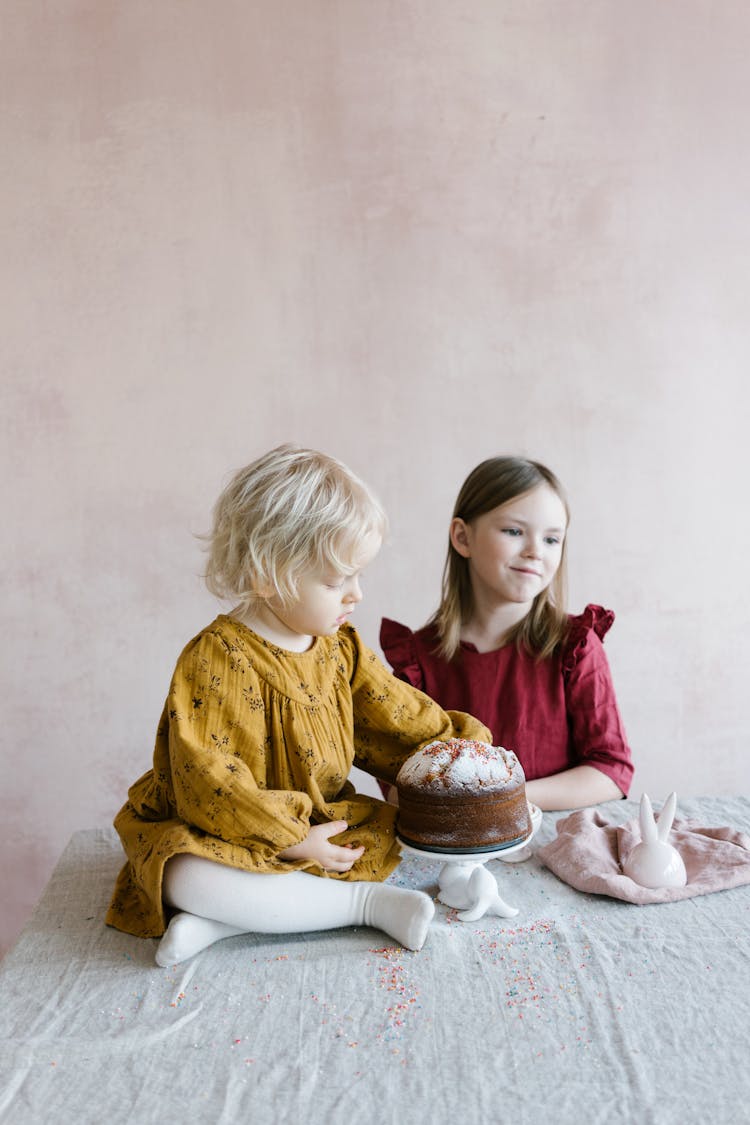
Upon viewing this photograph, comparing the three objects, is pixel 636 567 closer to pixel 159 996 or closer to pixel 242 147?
pixel 242 147

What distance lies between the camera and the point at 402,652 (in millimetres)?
1812

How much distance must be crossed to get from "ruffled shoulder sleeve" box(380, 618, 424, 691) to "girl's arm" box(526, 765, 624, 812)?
0.90 ft

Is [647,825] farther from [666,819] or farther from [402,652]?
[402,652]

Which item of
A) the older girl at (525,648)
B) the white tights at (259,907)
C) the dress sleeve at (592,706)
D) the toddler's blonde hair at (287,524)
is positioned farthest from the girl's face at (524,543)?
the white tights at (259,907)

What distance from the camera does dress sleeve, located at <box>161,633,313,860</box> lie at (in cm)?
117

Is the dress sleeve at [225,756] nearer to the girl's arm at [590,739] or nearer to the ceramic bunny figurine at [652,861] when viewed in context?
the ceramic bunny figurine at [652,861]

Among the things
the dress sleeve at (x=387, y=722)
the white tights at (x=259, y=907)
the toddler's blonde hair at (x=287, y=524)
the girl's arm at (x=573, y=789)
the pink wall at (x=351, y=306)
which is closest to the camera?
the white tights at (x=259, y=907)

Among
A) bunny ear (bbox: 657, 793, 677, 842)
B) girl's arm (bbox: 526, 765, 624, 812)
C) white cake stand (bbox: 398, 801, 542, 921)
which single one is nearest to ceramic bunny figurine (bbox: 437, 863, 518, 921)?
white cake stand (bbox: 398, 801, 542, 921)

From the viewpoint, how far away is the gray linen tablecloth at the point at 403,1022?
885mm

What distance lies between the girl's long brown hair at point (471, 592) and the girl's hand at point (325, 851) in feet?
1.82

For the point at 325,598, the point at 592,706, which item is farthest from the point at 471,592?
the point at 325,598

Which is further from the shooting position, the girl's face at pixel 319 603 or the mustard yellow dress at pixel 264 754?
the girl's face at pixel 319 603

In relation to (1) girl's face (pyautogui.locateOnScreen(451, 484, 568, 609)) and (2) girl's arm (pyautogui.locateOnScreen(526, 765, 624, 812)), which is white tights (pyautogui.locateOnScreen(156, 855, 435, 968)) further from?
(1) girl's face (pyautogui.locateOnScreen(451, 484, 568, 609))

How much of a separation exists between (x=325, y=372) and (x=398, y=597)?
0.53 m
